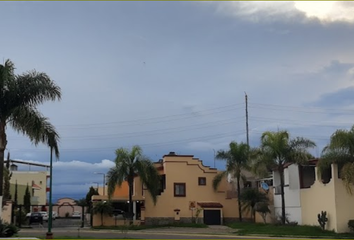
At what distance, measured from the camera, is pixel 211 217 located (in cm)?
5147

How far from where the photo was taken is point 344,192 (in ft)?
121

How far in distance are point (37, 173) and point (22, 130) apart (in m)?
67.1

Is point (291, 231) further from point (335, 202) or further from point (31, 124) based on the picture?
point (31, 124)

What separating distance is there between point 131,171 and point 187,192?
24.6 feet

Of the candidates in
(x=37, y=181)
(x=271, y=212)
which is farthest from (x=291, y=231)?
(x=37, y=181)

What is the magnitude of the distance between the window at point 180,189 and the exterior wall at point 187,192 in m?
0.31

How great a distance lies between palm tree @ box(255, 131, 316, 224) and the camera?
4028 centimetres

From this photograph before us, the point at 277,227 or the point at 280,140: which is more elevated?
the point at 280,140

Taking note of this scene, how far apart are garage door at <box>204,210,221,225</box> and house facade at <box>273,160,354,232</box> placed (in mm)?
6684

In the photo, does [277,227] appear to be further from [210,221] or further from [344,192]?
[210,221]

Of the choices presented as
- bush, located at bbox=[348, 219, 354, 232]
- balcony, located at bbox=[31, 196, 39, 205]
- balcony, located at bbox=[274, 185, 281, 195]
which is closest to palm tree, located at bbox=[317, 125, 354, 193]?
bush, located at bbox=[348, 219, 354, 232]

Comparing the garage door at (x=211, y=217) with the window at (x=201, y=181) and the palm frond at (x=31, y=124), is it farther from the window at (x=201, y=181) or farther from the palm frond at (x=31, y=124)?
the palm frond at (x=31, y=124)

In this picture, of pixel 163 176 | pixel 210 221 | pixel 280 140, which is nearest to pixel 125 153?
pixel 163 176

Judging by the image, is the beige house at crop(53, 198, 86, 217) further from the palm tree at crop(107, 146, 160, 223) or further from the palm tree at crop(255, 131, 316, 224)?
the palm tree at crop(255, 131, 316, 224)
